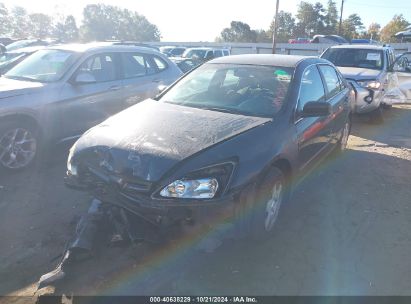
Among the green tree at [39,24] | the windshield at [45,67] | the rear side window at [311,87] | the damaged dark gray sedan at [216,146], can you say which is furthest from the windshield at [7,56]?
the green tree at [39,24]

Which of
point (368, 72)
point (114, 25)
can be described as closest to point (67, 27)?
point (114, 25)

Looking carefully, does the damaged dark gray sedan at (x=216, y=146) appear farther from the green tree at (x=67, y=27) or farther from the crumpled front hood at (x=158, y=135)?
the green tree at (x=67, y=27)

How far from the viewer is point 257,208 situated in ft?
10.7

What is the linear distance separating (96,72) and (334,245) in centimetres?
436

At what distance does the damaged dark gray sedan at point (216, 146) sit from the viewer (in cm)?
290

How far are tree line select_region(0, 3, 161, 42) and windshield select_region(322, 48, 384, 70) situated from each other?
63.8m

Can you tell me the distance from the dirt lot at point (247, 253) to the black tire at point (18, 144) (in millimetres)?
168

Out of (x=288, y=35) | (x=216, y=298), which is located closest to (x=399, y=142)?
(x=216, y=298)

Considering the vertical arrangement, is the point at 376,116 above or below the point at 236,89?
below

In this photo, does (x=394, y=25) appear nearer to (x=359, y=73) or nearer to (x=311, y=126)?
(x=359, y=73)

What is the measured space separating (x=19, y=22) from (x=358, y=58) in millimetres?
79073

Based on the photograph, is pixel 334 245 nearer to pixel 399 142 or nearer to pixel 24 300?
pixel 24 300

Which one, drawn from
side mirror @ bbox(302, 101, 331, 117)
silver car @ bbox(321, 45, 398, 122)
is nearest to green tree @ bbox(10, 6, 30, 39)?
silver car @ bbox(321, 45, 398, 122)

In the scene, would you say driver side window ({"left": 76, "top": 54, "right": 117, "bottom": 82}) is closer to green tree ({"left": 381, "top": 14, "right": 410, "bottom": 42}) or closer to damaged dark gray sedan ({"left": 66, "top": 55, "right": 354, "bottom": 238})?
damaged dark gray sedan ({"left": 66, "top": 55, "right": 354, "bottom": 238})
